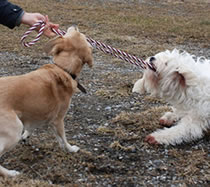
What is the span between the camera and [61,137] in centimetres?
376

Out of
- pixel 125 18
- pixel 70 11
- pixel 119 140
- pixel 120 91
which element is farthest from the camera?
pixel 70 11

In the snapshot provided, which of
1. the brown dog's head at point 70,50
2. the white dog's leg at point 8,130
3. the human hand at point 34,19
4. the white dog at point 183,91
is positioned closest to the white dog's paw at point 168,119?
the white dog at point 183,91

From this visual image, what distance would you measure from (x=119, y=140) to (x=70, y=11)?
1100 cm

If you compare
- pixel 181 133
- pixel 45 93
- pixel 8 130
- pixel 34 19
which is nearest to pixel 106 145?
pixel 181 133

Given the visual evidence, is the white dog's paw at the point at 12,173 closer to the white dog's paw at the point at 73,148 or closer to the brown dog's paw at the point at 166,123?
the white dog's paw at the point at 73,148

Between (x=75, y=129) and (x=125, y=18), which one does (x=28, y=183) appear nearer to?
(x=75, y=129)

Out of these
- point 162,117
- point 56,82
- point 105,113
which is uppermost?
point 56,82

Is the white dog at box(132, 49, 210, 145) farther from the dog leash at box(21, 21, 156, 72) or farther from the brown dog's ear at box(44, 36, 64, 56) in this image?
the brown dog's ear at box(44, 36, 64, 56)

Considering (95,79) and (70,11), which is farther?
(70,11)

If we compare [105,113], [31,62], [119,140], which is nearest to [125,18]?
[31,62]

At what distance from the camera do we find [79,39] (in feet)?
11.8

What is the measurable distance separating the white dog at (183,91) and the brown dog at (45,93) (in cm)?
105

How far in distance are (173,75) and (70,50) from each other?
4.78 ft

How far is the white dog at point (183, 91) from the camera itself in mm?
4066
